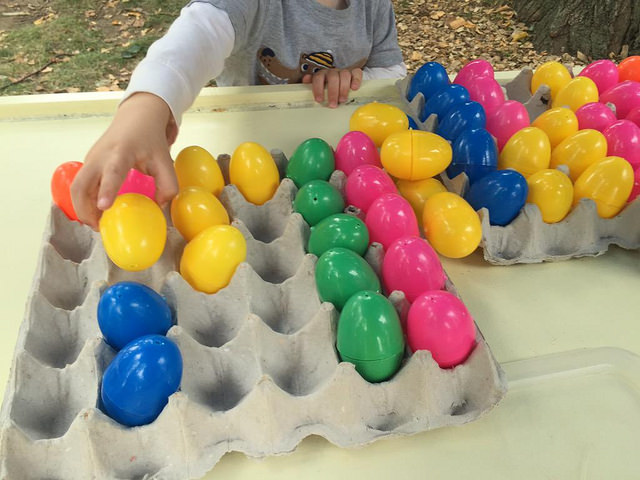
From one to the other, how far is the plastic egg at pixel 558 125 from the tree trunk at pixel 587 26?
1684 millimetres

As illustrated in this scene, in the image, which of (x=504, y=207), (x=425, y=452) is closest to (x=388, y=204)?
(x=504, y=207)

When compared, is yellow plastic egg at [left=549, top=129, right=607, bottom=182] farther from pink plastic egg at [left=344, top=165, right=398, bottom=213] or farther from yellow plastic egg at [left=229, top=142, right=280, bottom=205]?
A: yellow plastic egg at [left=229, top=142, right=280, bottom=205]

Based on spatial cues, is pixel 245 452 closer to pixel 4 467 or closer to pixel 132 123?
pixel 4 467

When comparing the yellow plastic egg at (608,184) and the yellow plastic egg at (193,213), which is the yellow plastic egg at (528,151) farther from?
the yellow plastic egg at (193,213)

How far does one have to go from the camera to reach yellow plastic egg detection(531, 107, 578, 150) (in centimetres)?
85

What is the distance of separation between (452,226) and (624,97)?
1.56ft

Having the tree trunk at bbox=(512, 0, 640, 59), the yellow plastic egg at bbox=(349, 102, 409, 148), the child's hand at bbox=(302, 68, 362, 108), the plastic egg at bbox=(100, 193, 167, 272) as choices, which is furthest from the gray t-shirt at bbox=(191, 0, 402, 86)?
the tree trunk at bbox=(512, 0, 640, 59)

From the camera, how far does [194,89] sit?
2.78ft

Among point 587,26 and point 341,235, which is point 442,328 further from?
point 587,26

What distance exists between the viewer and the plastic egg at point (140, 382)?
0.53m

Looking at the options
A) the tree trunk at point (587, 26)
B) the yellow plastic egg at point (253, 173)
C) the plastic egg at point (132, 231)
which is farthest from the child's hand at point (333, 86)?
the tree trunk at point (587, 26)

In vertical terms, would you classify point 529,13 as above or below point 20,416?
below

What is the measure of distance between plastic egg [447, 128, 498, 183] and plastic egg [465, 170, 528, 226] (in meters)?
0.03

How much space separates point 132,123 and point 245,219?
0.66 feet
